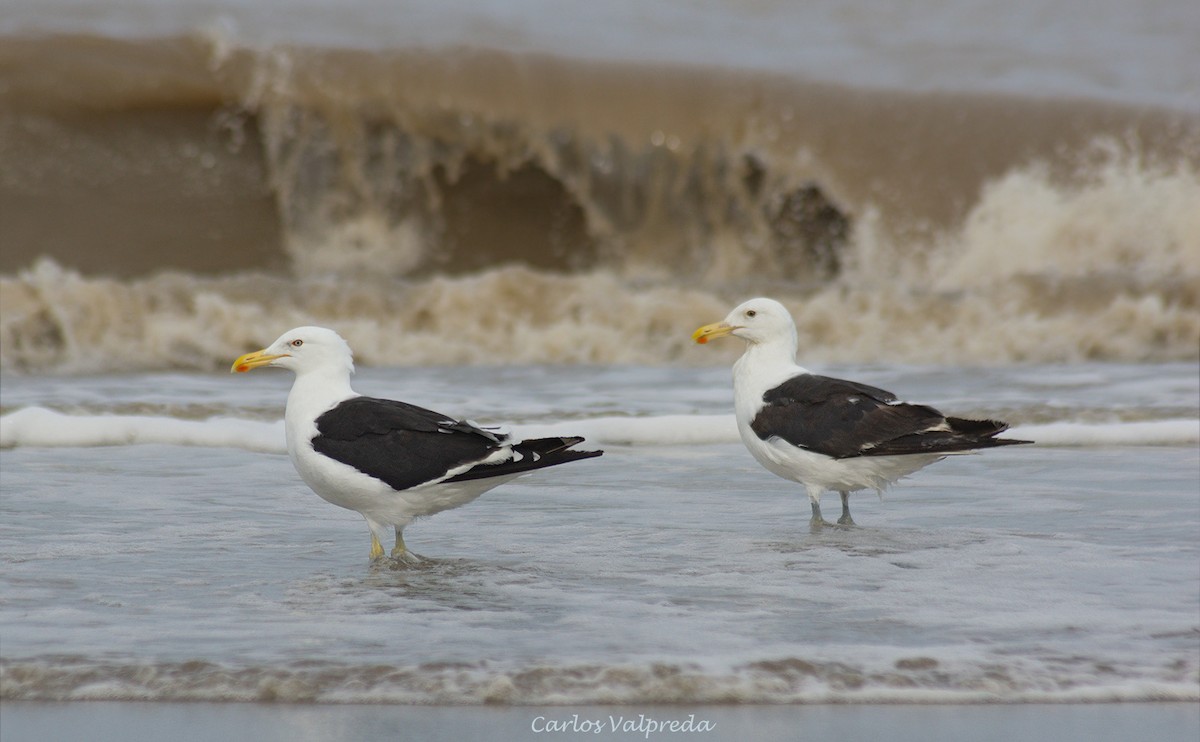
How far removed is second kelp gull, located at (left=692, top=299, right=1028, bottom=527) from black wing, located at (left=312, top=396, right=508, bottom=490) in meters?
1.24

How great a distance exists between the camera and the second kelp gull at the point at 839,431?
221 inches

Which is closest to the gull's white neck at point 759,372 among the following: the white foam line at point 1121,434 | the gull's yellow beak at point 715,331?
the gull's yellow beak at point 715,331

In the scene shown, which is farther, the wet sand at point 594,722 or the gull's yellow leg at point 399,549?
the gull's yellow leg at point 399,549

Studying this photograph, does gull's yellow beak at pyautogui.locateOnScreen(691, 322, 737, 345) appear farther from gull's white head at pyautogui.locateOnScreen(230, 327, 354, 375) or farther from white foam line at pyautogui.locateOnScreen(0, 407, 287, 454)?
white foam line at pyautogui.locateOnScreen(0, 407, 287, 454)

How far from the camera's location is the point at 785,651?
3.96m

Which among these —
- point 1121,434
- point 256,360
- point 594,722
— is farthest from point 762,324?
point 594,722

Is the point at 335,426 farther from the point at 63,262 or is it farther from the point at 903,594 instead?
the point at 63,262

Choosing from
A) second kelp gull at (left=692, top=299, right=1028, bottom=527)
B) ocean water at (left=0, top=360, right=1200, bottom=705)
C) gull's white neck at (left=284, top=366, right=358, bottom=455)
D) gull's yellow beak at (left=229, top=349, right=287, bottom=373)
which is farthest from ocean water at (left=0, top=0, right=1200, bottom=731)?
gull's yellow beak at (left=229, top=349, right=287, bottom=373)

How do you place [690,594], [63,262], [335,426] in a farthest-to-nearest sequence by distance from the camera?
[63,262]
[335,426]
[690,594]

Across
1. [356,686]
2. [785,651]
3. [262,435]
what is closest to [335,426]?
[356,686]

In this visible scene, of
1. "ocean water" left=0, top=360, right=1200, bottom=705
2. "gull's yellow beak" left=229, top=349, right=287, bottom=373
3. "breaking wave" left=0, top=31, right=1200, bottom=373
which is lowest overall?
"ocean water" left=0, top=360, right=1200, bottom=705

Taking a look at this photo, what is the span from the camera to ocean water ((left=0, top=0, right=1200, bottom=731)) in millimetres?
4117

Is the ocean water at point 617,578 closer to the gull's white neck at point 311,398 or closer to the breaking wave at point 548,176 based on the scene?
the gull's white neck at point 311,398

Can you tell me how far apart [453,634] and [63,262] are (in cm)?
1229
